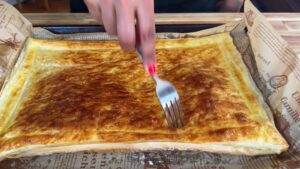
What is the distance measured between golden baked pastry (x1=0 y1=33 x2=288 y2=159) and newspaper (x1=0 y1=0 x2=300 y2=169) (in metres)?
0.05

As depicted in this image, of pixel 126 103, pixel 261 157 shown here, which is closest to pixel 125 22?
pixel 126 103

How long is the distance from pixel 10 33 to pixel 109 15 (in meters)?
0.93

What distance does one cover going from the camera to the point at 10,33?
1823 millimetres

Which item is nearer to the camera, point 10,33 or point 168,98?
point 168,98

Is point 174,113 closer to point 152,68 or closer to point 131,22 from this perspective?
point 152,68

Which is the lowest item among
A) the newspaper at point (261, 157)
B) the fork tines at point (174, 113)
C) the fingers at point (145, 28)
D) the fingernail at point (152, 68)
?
the newspaper at point (261, 157)

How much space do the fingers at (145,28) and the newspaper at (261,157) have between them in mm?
412

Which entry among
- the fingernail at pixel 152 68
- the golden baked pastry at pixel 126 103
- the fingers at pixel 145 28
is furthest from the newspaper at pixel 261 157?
the fingers at pixel 145 28

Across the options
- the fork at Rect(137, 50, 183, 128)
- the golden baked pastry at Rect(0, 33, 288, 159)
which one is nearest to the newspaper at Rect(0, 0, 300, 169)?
the golden baked pastry at Rect(0, 33, 288, 159)

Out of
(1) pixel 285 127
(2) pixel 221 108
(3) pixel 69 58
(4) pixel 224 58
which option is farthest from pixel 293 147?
(3) pixel 69 58

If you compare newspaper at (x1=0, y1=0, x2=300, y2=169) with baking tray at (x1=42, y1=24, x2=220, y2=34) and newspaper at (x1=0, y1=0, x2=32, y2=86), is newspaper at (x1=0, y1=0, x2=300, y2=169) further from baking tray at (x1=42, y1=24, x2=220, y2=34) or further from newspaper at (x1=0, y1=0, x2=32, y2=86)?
newspaper at (x1=0, y1=0, x2=32, y2=86)

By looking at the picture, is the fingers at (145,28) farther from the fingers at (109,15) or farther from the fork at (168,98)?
the fork at (168,98)

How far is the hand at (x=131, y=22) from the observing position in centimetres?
100

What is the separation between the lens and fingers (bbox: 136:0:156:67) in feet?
3.36
